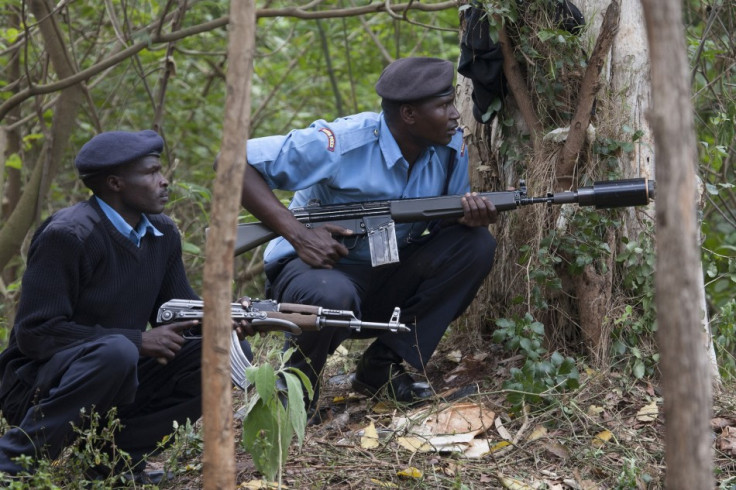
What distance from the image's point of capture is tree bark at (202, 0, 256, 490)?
2291mm

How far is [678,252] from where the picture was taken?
203 centimetres

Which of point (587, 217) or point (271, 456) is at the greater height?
point (587, 217)

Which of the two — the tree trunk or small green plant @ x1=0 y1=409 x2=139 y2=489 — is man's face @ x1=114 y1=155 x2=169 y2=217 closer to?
small green plant @ x1=0 y1=409 x2=139 y2=489

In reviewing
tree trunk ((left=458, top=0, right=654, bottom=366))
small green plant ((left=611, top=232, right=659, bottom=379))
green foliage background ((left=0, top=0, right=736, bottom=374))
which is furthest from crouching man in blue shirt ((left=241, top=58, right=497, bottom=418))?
green foliage background ((left=0, top=0, right=736, bottom=374))

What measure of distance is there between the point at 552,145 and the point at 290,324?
1583 mm

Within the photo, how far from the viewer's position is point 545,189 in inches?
176

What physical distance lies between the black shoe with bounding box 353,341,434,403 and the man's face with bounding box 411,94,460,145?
1.04 m

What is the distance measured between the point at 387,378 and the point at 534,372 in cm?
78

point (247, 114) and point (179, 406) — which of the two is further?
point (179, 406)

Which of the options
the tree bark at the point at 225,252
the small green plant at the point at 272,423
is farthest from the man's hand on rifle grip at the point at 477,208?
the tree bark at the point at 225,252

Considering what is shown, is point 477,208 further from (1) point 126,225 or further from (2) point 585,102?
(1) point 126,225

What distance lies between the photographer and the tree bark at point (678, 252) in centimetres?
202

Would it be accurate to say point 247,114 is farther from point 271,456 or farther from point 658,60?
point 271,456

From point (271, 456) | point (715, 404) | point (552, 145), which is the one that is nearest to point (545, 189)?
point (552, 145)
